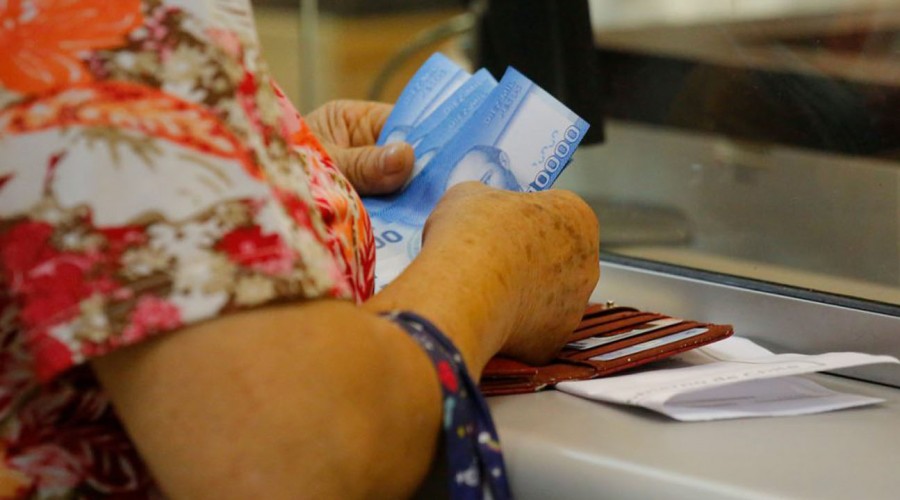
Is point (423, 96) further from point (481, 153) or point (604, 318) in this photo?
point (604, 318)

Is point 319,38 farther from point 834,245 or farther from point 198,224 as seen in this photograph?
point 198,224

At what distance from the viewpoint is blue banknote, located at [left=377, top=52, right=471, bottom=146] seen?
0.95 metres

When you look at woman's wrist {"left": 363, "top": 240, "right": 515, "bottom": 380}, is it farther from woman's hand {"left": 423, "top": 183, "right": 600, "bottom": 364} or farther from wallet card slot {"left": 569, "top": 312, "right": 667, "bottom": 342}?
wallet card slot {"left": 569, "top": 312, "right": 667, "bottom": 342}

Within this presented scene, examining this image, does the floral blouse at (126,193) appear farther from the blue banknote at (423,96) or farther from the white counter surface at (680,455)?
the blue banknote at (423,96)

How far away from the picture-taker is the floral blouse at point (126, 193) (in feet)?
1.45

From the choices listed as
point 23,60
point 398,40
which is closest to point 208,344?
point 23,60

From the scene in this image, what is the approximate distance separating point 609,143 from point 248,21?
1147 mm

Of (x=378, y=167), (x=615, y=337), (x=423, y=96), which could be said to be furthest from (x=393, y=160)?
(x=615, y=337)

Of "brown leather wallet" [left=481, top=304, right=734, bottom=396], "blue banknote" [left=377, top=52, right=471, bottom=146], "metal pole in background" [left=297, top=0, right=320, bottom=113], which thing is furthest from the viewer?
"metal pole in background" [left=297, top=0, right=320, bottom=113]

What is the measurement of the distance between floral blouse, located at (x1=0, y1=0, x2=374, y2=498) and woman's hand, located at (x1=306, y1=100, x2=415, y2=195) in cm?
35

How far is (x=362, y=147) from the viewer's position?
903 mm

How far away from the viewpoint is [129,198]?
0.45 metres

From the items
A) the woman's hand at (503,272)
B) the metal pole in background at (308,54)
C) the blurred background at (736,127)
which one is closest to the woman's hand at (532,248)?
the woman's hand at (503,272)

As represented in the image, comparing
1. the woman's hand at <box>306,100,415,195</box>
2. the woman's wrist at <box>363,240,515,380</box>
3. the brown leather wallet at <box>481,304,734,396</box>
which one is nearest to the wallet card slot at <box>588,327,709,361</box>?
the brown leather wallet at <box>481,304,734,396</box>
